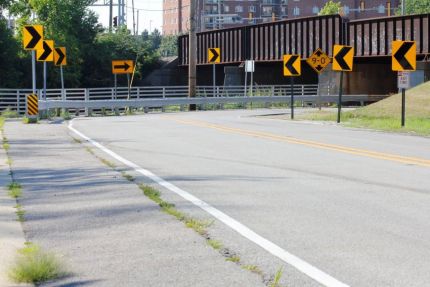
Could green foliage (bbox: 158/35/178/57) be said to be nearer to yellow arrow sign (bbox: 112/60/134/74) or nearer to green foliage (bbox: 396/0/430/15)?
green foliage (bbox: 396/0/430/15)

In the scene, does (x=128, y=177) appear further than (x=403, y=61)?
No

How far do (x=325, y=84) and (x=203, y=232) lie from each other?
46.7m

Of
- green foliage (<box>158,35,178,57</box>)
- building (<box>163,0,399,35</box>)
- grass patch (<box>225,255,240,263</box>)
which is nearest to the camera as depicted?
grass patch (<box>225,255,240,263</box>)

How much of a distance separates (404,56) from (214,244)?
60.6 feet

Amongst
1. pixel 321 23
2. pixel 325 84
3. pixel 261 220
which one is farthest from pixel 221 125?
pixel 325 84

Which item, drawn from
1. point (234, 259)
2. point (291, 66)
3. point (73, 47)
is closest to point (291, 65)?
point (291, 66)

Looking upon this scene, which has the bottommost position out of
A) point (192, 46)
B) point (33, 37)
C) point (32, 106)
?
point (32, 106)

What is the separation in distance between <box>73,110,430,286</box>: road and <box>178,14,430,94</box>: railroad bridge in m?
25.8

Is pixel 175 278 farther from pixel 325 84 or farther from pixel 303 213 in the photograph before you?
pixel 325 84

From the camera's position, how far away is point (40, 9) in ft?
183

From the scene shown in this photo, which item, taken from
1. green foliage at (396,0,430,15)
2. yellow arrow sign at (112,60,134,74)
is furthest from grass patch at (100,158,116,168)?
green foliage at (396,0,430,15)

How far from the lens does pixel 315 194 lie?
32.9 feet

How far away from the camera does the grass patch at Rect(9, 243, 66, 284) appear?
19.2ft

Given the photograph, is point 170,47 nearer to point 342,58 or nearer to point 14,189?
point 342,58
